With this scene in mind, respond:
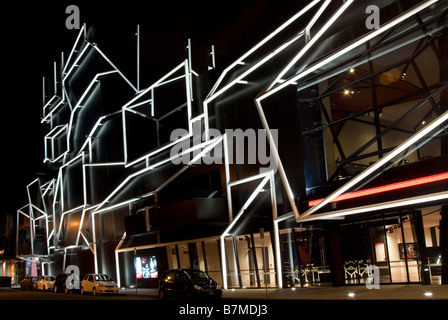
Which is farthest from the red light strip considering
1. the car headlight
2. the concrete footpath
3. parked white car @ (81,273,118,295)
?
parked white car @ (81,273,118,295)

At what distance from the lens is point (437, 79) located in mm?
20531

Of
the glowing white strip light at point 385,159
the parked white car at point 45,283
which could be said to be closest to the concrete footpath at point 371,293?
the glowing white strip light at point 385,159

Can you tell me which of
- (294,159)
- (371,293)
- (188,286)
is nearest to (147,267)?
(188,286)

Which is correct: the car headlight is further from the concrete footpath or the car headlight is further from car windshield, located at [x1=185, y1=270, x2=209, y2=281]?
the concrete footpath

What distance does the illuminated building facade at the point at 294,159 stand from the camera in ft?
65.5

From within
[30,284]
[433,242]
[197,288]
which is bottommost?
[30,284]

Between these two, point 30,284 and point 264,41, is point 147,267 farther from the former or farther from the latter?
point 264,41

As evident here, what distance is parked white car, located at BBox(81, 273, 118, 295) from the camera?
30594 millimetres

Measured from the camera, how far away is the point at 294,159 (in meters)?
24.9

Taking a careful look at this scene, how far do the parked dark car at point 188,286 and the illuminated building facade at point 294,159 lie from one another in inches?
96.2

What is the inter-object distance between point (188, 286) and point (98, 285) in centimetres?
1064

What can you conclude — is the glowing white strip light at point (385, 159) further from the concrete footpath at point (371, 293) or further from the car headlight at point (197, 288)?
the car headlight at point (197, 288)

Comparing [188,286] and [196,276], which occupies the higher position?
[196,276]

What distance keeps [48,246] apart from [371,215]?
38.5 meters
